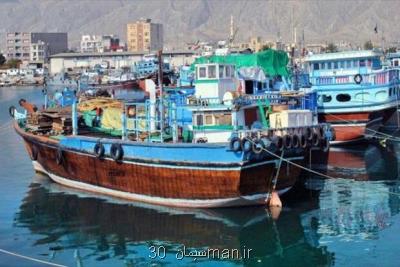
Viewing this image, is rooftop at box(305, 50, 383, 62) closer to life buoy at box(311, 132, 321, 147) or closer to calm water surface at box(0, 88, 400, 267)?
calm water surface at box(0, 88, 400, 267)

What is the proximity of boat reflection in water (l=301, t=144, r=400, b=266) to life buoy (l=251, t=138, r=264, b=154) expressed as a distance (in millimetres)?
2674

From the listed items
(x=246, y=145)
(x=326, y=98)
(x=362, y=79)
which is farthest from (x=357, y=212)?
(x=362, y=79)

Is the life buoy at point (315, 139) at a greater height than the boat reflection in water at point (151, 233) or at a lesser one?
greater

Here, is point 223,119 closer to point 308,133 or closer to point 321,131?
point 308,133

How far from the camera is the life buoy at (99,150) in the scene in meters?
24.6

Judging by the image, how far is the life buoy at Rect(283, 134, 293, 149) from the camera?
22750mm

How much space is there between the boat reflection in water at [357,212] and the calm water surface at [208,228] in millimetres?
29

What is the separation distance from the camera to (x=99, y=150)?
24656mm

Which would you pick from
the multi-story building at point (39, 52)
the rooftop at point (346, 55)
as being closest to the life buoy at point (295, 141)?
the rooftop at point (346, 55)

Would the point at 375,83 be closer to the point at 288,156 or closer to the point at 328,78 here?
the point at 328,78

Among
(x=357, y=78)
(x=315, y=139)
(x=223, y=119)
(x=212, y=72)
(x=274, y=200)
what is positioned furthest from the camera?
(x=357, y=78)

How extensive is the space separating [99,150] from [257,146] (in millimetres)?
5881

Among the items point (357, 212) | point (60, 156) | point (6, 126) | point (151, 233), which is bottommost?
point (151, 233)

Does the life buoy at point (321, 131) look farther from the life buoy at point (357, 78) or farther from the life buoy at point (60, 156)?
the life buoy at point (357, 78)
